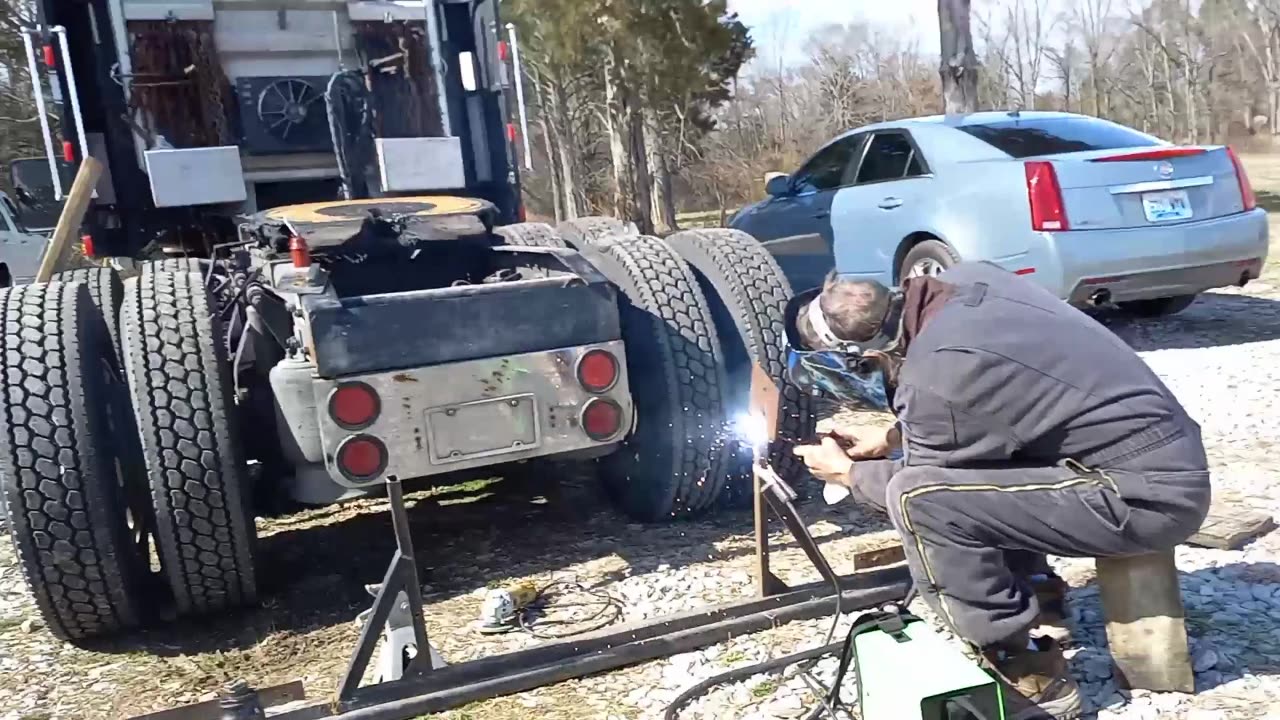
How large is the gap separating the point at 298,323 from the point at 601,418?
38.7 inches

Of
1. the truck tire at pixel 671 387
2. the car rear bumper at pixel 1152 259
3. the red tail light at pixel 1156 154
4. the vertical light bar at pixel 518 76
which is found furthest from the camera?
the red tail light at pixel 1156 154

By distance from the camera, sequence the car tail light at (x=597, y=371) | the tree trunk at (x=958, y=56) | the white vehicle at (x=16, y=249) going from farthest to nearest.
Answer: the white vehicle at (x=16, y=249)
the tree trunk at (x=958, y=56)
the car tail light at (x=597, y=371)

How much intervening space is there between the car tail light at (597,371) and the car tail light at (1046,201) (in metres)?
3.39

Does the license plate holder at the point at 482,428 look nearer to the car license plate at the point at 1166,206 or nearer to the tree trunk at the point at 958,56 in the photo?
the car license plate at the point at 1166,206

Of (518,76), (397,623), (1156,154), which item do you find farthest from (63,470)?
(1156,154)

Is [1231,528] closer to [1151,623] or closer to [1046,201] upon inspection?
[1151,623]

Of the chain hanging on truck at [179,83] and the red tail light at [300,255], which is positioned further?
the chain hanging on truck at [179,83]

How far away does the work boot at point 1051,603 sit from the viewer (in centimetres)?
288

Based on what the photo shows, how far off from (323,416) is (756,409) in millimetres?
1316

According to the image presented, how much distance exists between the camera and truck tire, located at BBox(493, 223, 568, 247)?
4715 millimetres

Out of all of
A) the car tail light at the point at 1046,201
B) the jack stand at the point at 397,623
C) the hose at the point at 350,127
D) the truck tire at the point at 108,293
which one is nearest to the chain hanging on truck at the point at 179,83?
the hose at the point at 350,127

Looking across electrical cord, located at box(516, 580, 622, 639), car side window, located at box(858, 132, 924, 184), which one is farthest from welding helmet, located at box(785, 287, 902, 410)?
car side window, located at box(858, 132, 924, 184)

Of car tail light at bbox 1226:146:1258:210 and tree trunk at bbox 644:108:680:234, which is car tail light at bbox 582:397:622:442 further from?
tree trunk at bbox 644:108:680:234

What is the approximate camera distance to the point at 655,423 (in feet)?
12.3
